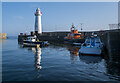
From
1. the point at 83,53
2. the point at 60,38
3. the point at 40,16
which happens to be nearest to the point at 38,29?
the point at 40,16

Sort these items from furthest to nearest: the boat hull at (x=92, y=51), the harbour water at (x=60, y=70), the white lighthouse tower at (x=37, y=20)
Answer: the white lighthouse tower at (x=37, y=20) < the boat hull at (x=92, y=51) < the harbour water at (x=60, y=70)

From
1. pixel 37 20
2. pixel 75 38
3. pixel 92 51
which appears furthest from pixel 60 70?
pixel 37 20

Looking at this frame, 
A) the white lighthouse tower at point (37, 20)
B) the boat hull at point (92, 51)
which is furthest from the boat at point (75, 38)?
the white lighthouse tower at point (37, 20)

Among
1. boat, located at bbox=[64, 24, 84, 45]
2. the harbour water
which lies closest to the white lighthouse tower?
boat, located at bbox=[64, 24, 84, 45]

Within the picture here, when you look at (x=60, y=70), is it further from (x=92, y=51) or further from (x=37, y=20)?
(x=37, y=20)

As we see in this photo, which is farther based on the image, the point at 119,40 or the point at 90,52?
the point at 90,52

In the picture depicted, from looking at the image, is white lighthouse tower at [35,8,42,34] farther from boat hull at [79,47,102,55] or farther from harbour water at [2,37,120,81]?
harbour water at [2,37,120,81]

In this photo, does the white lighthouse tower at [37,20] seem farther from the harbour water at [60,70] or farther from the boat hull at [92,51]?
the harbour water at [60,70]

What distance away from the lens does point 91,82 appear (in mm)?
7207

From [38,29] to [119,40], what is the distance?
54550 millimetres

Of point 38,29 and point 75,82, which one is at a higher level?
point 38,29

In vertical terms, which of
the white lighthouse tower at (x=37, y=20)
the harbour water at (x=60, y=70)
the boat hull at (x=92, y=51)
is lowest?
the harbour water at (x=60, y=70)

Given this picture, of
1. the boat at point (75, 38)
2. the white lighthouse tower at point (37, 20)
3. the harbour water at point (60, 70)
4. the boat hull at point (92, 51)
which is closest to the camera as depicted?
the harbour water at point (60, 70)

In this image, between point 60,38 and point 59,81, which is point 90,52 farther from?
point 60,38
